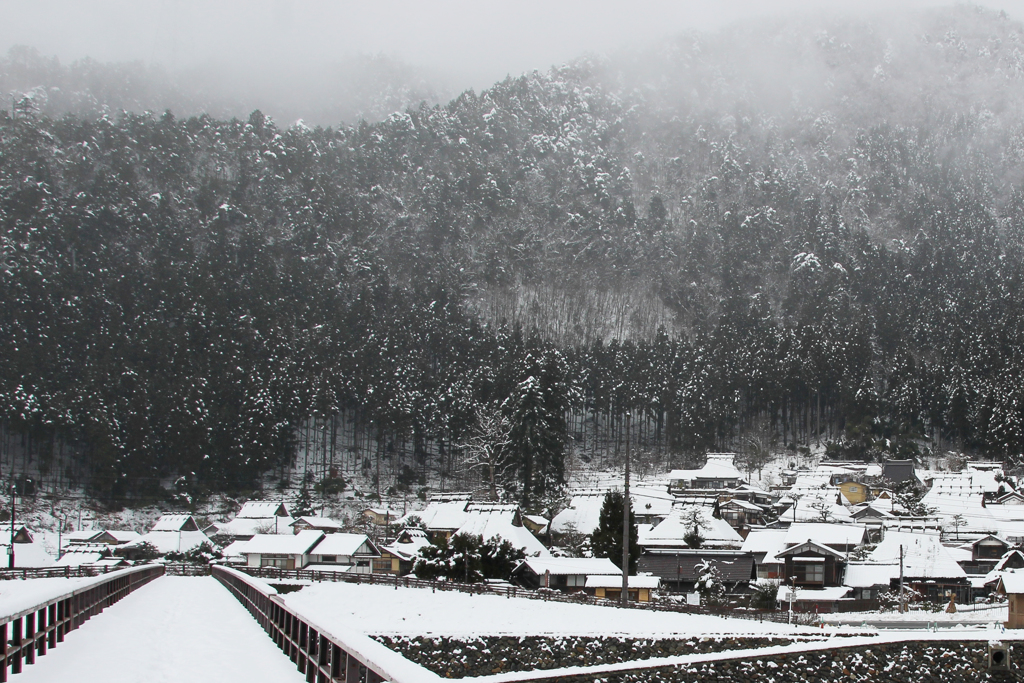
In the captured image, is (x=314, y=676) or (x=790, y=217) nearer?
(x=314, y=676)

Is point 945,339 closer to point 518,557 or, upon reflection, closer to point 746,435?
point 746,435

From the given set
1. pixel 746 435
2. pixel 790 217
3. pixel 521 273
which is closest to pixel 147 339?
pixel 746 435

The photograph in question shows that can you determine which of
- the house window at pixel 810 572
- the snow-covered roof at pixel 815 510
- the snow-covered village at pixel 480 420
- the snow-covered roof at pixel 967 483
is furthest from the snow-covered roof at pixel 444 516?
the snow-covered roof at pixel 967 483

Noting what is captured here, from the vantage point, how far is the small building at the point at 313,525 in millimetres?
77375

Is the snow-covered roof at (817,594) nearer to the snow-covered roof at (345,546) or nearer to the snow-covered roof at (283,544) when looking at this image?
the snow-covered roof at (345,546)

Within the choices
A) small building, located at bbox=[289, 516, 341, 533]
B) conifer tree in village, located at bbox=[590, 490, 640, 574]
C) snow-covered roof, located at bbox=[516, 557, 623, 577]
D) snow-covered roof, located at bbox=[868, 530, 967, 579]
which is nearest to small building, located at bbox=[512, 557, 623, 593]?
snow-covered roof, located at bbox=[516, 557, 623, 577]

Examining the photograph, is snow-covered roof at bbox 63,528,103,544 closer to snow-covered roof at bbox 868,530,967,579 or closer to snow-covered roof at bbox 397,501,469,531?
snow-covered roof at bbox 397,501,469,531

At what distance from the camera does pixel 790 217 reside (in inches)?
7323

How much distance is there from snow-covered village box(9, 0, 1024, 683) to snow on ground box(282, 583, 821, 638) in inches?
11.9

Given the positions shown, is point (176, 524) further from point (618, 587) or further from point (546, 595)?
point (546, 595)

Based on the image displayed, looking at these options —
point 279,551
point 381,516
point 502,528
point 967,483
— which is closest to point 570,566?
point 502,528

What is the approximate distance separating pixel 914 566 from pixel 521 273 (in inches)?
4802

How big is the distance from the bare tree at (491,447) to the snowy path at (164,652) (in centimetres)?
6513

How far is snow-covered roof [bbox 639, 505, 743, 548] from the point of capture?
66.5 metres
